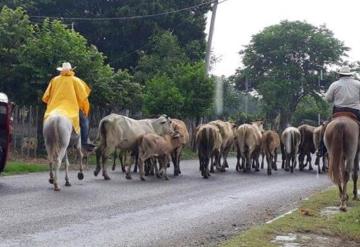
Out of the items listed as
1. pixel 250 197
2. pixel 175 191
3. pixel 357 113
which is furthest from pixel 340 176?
pixel 175 191

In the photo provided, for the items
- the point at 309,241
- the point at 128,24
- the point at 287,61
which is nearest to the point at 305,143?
the point at 309,241

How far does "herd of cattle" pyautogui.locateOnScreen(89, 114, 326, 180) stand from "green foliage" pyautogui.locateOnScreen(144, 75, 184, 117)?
468cm

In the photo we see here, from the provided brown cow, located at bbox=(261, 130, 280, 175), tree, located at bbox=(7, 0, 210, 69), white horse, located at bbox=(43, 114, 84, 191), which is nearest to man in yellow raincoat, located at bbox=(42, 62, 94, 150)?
white horse, located at bbox=(43, 114, 84, 191)

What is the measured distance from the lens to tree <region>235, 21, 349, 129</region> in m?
50.4

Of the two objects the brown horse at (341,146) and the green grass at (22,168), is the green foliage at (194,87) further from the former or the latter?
the brown horse at (341,146)

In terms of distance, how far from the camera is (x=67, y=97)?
14.6 metres

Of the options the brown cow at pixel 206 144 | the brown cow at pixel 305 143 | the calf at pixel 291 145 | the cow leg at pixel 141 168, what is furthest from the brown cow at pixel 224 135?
the cow leg at pixel 141 168

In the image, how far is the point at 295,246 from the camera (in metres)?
8.36

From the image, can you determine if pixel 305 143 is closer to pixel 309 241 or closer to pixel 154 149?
pixel 154 149

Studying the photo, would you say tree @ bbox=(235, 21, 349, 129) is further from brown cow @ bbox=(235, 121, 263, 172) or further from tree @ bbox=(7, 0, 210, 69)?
brown cow @ bbox=(235, 121, 263, 172)

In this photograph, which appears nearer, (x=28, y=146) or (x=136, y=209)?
(x=136, y=209)

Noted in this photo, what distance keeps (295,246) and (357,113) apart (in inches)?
192

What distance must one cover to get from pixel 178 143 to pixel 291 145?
5.47 metres

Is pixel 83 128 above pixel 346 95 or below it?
below
